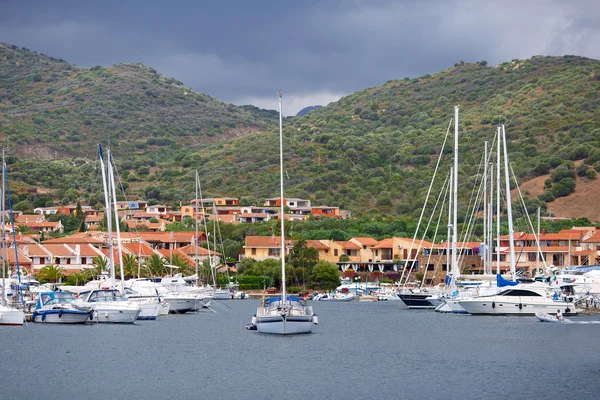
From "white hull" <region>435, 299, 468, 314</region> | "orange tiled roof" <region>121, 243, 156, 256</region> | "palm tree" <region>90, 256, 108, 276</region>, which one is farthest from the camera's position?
"orange tiled roof" <region>121, 243, 156, 256</region>

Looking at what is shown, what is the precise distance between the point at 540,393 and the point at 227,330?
27.3 m

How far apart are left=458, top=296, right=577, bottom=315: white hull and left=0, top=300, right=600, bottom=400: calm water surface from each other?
121cm

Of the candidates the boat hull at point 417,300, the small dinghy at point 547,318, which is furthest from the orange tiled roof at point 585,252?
the small dinghy at point 547,318

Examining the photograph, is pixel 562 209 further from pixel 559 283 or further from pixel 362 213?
pixel 559 283

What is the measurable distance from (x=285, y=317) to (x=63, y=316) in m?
16.3

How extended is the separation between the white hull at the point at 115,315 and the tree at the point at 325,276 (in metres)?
43.1

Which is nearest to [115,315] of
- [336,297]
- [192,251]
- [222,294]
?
[222,294]

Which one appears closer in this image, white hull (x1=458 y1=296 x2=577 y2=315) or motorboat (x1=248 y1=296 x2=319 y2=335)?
motorboat (x1=248 y1=296 x2=319 y2=335)

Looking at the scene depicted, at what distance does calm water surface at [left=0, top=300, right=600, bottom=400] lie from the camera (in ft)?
111

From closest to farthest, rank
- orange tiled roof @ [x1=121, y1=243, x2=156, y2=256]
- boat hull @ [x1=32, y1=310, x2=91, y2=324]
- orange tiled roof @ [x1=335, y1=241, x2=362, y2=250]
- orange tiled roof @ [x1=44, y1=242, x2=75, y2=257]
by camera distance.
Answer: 1. boat hull @ [x1=32, y1=310, x2=91, y2=324]
2. orange tiled roof @ [x1=121, y1=243, x2=156, y2=256]
3. orange tiled roof @ [x1=44, y1=242, x2=75, y2=257]
4. orange tiled roof @ [x1=335, y1=241, x2=362, y2=250]

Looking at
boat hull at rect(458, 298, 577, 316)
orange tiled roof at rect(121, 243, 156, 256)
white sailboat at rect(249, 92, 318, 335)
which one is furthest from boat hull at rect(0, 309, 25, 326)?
orange tiled roof at rect(121, 243, 156, 256)

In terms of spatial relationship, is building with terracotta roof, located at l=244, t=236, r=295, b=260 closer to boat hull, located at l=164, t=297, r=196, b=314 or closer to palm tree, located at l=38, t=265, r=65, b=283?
palm tree, located at l=38, t=265, r=65, b=283

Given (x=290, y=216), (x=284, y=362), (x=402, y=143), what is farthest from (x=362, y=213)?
(x=284, y=362)

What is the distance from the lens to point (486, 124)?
578ft
